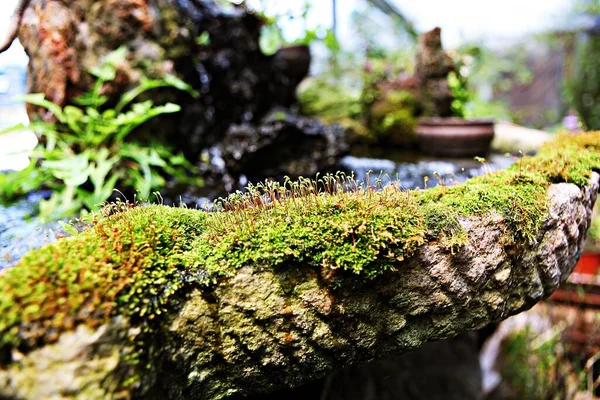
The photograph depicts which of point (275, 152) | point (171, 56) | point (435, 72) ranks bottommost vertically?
point (275, 152)

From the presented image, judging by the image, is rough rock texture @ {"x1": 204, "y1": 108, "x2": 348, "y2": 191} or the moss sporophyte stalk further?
rough rock texture @ {"x1": 204, "y1": 108, "x2": 348, "y2": 191}

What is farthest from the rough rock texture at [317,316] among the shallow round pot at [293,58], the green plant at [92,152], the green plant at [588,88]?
the green plant at [588,88]

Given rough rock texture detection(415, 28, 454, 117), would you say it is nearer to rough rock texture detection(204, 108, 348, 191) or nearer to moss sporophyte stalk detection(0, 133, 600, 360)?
rough rock texture detection(204, 108, 348, 191)

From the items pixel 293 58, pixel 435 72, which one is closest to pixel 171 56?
pixel 293 58

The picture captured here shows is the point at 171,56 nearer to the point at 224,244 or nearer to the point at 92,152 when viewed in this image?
the point at 92,152

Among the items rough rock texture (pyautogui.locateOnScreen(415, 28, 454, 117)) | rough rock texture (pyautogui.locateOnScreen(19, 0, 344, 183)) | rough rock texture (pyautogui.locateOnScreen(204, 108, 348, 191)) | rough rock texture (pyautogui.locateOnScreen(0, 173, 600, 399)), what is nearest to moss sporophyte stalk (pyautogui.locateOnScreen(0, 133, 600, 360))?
rough rock texture (pyautogui.locateOnScreen(0, 173, 600, 399))

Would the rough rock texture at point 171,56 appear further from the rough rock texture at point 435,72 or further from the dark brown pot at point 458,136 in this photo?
the rough rock texture at point 435,72

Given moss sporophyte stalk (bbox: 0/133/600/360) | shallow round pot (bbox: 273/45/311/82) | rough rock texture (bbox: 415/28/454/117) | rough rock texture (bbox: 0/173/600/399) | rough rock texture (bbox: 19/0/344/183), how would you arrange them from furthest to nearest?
shallow round pot (bbox: 273/45/311/82)
rough rock texture (bbox: 415/28/454/117)
rough rock texture (bbox: 19/0/344/183)
rough rock texture (bbox: 0/173/600/399)
moss sporophyte stalk (bbox: 0/133/600/360)
